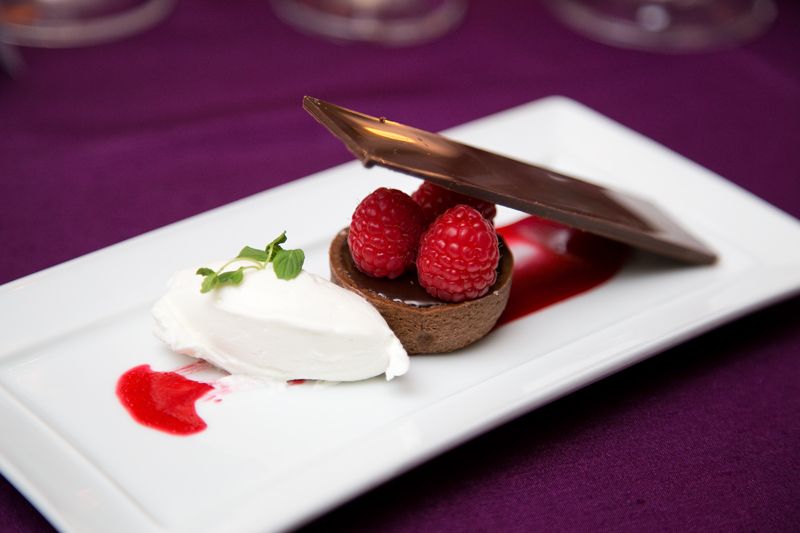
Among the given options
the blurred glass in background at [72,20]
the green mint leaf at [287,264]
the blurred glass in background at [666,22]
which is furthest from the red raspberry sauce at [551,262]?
the blurred glass in background at [72,20]

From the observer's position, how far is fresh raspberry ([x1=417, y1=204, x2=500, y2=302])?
1.59 meters

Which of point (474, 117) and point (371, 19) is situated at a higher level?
point (371, 19)

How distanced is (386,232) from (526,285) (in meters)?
0.46

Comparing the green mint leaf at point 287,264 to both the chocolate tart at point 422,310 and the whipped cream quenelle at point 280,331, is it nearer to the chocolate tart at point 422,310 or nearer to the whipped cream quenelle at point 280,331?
the whipped cream quenelle at point 280,331

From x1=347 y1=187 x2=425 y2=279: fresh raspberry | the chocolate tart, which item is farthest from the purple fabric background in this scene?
x1=347 y1=187 x2=425 y2=279: fresh raspberry

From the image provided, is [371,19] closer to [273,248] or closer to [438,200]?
[438,200]

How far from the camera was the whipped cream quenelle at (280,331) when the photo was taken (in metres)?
1.55

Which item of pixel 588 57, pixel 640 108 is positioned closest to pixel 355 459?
pixel 640 108

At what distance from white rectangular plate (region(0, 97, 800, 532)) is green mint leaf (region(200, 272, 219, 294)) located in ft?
0.56

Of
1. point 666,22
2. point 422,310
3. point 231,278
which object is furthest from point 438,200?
point 666,22

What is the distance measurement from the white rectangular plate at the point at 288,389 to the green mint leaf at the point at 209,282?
169 mm

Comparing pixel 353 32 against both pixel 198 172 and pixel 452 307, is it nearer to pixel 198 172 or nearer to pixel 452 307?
pixel 198 172

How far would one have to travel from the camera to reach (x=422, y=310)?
5.38ft

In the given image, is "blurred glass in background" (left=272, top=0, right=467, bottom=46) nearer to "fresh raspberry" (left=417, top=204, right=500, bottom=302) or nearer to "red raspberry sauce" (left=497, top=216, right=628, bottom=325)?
"red raspberry sauce" (left=497, top=216, right=628, bottom=325)
